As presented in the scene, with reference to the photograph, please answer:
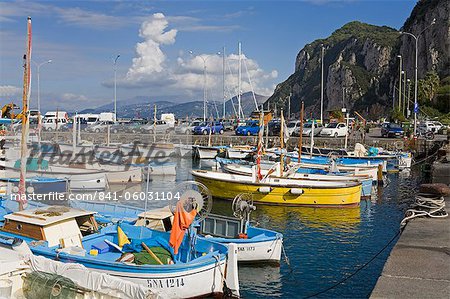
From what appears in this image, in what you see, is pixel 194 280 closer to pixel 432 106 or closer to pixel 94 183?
pixel 94 183

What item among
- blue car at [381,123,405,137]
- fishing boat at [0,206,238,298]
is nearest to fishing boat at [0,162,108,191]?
fishing boat at [0,206,238,298]

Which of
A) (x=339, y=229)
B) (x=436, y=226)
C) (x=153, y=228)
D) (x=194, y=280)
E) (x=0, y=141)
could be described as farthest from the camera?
(x=0, y=141)

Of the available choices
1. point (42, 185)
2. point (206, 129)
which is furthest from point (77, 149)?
point (206, 129)

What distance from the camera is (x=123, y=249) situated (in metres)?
13.3

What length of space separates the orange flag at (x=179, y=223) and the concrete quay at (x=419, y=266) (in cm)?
534

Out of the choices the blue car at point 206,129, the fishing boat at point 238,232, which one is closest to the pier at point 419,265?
the fishing boat at point 238,232

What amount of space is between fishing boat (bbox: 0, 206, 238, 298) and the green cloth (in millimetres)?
98

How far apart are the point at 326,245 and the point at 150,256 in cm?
855

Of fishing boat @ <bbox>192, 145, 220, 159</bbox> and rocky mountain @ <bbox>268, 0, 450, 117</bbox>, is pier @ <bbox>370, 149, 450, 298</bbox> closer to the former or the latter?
fishing boat @ <bbox>192, 145, 220, 159</bbox>

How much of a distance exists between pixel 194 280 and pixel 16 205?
9.36 m

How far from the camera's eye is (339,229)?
21.4m

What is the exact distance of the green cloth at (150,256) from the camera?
474 inches

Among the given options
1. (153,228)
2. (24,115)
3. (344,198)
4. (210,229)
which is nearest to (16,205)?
(24,115)

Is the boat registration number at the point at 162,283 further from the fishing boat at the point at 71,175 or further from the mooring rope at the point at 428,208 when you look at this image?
the fishing boat at the point at 71,175
